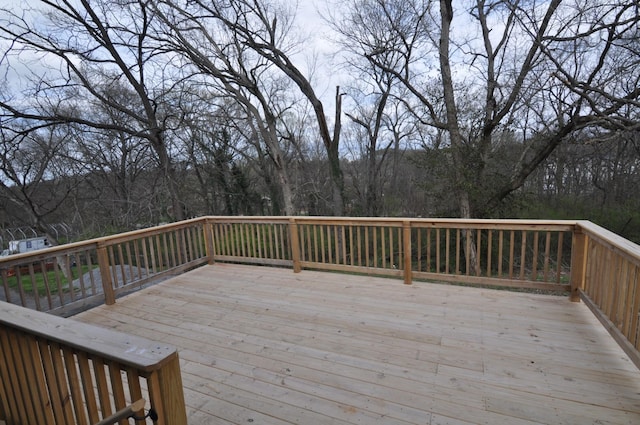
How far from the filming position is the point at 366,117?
47.0 feet

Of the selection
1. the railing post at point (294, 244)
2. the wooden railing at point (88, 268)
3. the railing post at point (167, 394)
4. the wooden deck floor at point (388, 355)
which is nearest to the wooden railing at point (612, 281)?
the wooden deck floor at point (388, 355)

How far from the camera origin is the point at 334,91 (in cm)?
1093

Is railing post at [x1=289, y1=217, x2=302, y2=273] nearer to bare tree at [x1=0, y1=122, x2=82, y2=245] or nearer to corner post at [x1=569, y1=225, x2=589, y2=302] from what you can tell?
corner post at [x1=569, y1=225, x2=589, y2=302]

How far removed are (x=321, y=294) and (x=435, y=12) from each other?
8511 mm

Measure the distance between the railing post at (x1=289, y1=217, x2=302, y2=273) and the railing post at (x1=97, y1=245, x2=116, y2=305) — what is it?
2.20 m

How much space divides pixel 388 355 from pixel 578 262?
7.27ft

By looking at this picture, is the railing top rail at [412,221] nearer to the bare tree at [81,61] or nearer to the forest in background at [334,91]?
the forest in background at [334,91]

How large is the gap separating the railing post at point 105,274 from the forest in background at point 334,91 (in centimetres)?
409

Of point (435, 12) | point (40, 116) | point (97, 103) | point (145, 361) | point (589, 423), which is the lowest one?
point (589, 423)

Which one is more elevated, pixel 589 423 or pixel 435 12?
pixel 435 12

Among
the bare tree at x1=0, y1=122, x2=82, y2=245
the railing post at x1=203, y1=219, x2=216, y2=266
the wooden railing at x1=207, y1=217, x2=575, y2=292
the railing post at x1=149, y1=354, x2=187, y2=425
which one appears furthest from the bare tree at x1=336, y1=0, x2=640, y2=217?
the bare tree at x1=0, y1=122, x2=82, y2=245

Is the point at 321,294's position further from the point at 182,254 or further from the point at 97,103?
the point at 97,103

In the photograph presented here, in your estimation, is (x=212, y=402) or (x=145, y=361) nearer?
(x=145, y=361)

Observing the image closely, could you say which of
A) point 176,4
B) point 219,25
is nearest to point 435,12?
point 219,25
